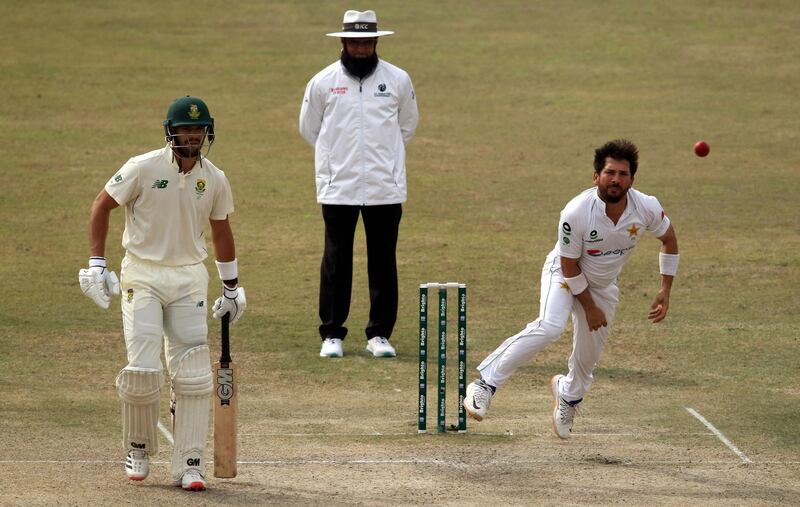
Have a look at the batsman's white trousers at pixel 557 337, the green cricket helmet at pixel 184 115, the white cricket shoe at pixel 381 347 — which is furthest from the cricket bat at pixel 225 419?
the white cricket shoe at pixel 381 347

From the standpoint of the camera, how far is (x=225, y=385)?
7.01 m

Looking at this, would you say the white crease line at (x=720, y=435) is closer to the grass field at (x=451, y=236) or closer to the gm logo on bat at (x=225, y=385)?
the grass field at (x=451, y=236)

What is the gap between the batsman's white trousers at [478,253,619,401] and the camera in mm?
7805

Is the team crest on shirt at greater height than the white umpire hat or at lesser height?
lesser

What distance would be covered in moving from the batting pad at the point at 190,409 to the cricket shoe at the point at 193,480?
24 mm

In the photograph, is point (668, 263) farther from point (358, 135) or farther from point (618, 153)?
point (358, 135)

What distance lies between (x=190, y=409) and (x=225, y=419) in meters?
0.18

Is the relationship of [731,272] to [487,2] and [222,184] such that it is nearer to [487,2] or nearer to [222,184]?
[222,184]

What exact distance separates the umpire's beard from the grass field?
1932 mm

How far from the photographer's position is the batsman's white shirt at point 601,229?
759cm

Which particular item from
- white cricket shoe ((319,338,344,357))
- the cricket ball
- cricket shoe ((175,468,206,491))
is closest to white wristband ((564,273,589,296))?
cricket shoe ((175,468,206,491))

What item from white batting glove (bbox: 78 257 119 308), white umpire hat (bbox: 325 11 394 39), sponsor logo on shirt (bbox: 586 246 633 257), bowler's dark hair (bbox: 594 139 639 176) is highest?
white umpire hat (bbox: 325 11 394 39)

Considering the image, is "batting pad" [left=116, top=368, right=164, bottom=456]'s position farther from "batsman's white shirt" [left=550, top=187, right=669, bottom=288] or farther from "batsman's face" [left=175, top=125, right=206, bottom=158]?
"batsman's white shirt" [left=550, top=187, right=669, bottom=288]

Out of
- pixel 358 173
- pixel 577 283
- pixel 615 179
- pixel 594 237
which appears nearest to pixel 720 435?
pixel 577 283
